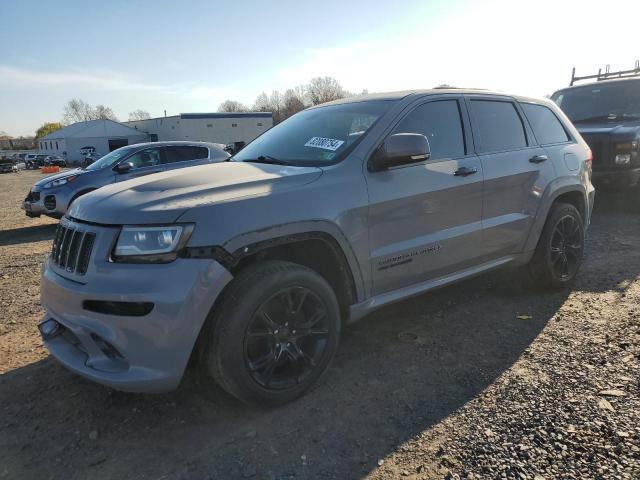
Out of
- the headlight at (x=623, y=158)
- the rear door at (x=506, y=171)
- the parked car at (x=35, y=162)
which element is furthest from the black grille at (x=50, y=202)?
the parked car at (x=35, y=162)

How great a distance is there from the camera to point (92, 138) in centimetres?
6650

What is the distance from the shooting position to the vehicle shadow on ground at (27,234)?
860cm

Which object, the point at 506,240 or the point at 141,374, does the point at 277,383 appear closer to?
the point at 141,374

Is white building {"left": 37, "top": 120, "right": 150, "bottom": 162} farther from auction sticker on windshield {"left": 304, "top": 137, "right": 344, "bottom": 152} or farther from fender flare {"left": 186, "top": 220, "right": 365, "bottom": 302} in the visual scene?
fender flare {"left": 186, "top": 220, "right": 365, "bottom": 302}

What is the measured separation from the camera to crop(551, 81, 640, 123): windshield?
8.24 metres

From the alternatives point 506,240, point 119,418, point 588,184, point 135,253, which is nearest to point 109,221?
point 135,253

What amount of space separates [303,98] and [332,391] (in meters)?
119

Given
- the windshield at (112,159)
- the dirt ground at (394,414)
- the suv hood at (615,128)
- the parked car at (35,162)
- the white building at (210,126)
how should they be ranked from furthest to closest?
the white building at (210,126) < the parked car at (35,162) < the windshield at (112,159) < the suv hood at (615,128) < the dirt ground at (394,414)

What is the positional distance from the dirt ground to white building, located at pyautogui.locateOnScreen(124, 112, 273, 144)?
5856 centimetres

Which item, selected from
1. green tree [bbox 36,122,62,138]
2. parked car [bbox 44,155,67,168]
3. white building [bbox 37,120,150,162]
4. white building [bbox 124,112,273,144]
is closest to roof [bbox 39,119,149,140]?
white building [bbox 37,120,150,162]

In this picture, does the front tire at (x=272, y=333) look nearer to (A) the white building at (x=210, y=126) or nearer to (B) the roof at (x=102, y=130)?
(A) the white building at (x=210, y=126)

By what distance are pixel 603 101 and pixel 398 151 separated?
24.0 feet

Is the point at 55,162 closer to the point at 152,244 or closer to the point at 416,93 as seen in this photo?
the point at 416,93

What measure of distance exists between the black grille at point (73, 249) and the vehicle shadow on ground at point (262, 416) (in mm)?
910
